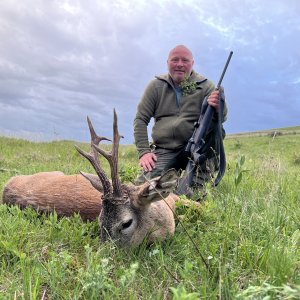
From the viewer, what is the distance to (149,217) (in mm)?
4199

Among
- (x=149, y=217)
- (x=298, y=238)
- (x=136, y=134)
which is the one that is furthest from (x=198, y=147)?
(x=298, y=238)

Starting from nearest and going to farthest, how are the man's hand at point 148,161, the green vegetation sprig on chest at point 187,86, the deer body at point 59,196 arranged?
1. the deer body at point 59,196
2. the man's hand at point 148,161
3. the green vegetation sprig on chest at point 187,86

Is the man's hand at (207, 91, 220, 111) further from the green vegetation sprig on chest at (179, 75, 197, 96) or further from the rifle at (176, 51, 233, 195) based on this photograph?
the green vegetation sprig on chest at (179, 75, 197, 96)

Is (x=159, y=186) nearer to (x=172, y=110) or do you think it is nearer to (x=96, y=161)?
(x=96, y=161)

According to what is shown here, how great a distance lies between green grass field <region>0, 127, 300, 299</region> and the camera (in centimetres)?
277

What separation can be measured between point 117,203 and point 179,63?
3936 mm

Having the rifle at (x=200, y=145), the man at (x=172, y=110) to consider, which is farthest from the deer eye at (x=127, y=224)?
the man at (x=172, y=110)

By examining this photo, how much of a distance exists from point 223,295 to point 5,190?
3.75m

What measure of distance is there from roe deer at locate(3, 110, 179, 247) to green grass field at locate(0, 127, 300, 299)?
0.46 feet

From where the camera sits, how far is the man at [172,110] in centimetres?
736

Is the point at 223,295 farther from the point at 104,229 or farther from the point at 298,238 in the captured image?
the point at 104,229

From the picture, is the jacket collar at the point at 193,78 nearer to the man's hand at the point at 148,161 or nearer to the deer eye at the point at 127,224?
the man's hand at the point at 148,161

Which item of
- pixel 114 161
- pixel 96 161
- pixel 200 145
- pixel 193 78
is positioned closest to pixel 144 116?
pixel 193 78

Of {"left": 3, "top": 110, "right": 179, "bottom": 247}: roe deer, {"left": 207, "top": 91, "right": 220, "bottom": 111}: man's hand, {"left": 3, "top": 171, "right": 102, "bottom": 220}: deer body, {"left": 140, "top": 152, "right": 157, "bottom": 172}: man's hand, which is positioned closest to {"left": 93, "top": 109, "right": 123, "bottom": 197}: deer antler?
{"left": 3, "top": 110, "right": 179, "bottom": 247}: roe deer
